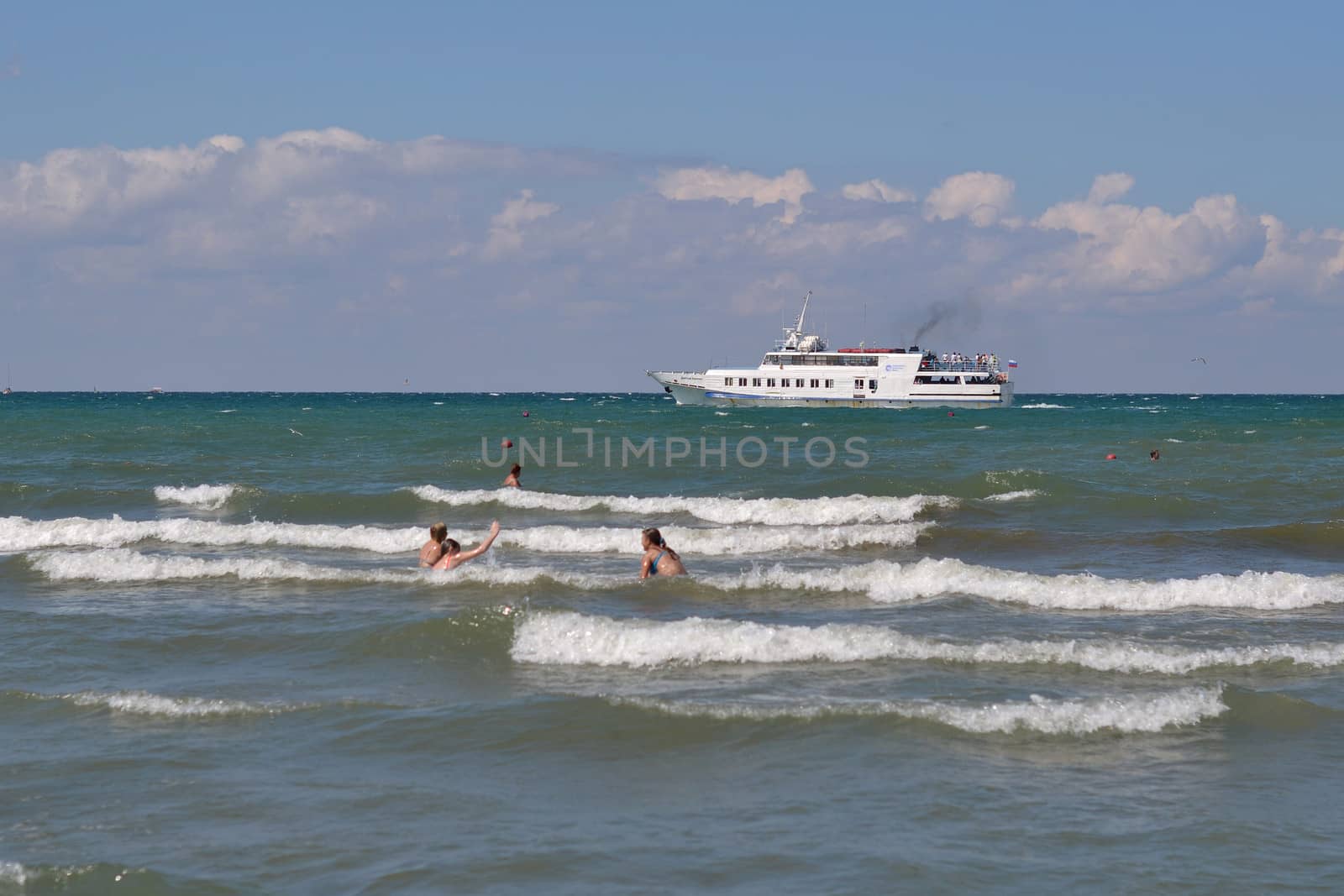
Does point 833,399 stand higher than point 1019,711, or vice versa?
point 833,399

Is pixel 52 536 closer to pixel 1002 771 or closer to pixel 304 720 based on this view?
pixel 304 720

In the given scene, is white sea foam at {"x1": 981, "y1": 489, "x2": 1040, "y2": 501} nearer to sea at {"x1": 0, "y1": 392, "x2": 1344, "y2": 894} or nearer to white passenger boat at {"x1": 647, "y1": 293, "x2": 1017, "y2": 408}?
sea at {"x1": 0, "y1": 392, "x2": 1344, "y2": 894}

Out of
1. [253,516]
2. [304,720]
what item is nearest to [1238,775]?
[304,720]

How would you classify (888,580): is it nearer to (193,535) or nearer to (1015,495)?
(1015,495)

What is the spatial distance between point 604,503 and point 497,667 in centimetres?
1690

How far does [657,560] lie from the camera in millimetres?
17453

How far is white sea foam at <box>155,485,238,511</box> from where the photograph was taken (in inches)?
1179

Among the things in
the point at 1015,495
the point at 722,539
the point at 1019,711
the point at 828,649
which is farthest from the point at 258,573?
the point at 1015,495

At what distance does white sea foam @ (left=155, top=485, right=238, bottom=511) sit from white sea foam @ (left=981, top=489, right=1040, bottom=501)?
19.2 meters

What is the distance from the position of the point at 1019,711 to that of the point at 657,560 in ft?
26.7

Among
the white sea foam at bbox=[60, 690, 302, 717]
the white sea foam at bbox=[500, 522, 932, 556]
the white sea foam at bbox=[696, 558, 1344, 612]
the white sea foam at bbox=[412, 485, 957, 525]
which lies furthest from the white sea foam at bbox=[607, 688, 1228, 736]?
the white sea foam at bbox=[412, 485, 957, 525]

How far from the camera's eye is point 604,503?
2914 cm

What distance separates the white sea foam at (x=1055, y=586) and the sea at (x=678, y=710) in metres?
0.07

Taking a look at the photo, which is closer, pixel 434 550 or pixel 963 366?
pixel 434 550
